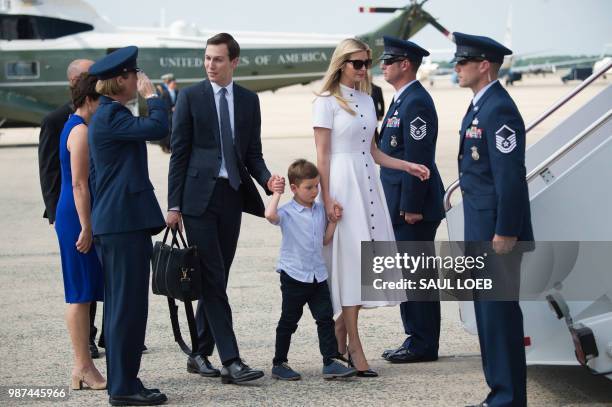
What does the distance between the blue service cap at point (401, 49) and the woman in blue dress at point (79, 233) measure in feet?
5.31

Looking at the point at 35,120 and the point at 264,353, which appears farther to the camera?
the point at 35,120

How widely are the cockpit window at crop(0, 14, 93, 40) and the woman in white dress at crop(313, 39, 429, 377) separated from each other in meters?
20.4

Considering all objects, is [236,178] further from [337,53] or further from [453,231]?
[453,231]

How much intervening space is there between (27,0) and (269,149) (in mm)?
6771

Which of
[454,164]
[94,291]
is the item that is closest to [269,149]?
[454,164]

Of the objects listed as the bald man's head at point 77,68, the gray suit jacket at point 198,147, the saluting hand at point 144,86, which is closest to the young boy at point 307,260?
the gray suit jacket at point 198,147

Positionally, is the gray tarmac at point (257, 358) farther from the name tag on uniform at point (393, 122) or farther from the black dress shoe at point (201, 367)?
the name tag on uniform at point (393, 122)

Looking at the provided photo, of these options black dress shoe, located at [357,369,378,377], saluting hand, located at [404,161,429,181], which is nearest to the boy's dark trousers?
black dress shoe, located at [357,369,378,377]

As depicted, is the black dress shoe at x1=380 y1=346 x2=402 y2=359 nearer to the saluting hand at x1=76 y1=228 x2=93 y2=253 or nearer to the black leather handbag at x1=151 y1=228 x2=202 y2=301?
the black leather handbag at x1=151 y1=228 x2=202 y2=301

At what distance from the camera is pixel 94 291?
5.65 meters

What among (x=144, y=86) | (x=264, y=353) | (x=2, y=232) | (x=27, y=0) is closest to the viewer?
(x=144, y=86)

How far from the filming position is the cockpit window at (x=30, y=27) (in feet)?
81.6

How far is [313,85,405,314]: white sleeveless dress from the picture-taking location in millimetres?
5719

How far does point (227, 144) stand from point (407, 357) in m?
1.57
